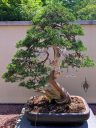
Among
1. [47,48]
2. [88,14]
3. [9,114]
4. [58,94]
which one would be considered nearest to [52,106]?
[58,94]

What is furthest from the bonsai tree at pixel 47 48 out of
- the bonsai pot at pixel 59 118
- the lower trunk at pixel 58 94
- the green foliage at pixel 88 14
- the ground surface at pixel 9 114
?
the green foliage at pixel 88 14

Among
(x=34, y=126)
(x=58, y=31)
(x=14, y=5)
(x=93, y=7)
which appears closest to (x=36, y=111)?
(x=34, y=126)

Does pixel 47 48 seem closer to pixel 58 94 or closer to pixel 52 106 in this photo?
pixel 58 94

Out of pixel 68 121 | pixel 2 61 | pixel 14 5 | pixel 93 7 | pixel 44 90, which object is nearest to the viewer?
pixel 68 121

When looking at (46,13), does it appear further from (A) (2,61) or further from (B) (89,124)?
(A) (2,61)

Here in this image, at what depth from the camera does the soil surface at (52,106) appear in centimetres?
493

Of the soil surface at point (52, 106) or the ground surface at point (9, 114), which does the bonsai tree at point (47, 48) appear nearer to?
the soil surface at point (52, 106)

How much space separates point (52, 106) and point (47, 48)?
0.86 m

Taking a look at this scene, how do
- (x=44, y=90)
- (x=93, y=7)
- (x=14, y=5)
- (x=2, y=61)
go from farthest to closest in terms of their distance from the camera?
(x=93, y=7)
(x=14, y=5)
(x=2, y=61)
(x=44, y=90)

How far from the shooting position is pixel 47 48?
4.95 m

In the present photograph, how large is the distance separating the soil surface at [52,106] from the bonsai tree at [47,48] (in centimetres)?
11

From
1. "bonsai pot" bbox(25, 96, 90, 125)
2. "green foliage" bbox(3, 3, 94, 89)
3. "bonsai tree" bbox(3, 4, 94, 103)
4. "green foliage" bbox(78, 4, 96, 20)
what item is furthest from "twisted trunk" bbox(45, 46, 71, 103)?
"green foliage" bbox(78, 4, 96, 20)

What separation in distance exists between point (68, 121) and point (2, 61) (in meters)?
2.75

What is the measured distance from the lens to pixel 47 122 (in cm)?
479
